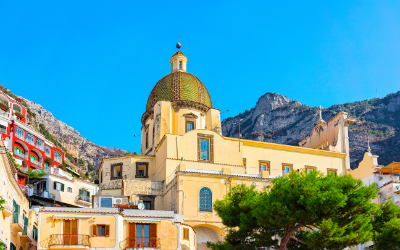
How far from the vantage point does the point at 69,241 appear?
30.2m

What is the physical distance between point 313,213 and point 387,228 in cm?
540

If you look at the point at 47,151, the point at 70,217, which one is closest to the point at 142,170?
the point at 70,217

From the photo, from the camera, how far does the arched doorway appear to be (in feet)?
128

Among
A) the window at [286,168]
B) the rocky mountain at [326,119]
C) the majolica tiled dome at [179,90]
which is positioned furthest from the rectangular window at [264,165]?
the rocky mountain at [326,119]

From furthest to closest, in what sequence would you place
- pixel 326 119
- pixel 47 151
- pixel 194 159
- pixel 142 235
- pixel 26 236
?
pixel 326 119 < pixel 47 151 < pixel 194 159 < pixel 26 236 < pixel 142 235

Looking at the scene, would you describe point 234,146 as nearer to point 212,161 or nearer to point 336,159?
point 212,161

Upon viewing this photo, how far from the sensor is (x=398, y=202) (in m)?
43.7

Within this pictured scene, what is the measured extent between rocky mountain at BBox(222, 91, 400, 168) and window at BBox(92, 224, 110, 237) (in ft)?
287

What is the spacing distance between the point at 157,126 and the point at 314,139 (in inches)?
769

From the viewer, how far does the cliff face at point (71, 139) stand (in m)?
118

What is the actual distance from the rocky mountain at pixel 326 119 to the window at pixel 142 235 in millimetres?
85273

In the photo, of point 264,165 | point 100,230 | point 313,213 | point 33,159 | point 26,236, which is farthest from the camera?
point 33,159

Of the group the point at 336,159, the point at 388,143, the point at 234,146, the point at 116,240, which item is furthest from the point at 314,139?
the point at 388,143

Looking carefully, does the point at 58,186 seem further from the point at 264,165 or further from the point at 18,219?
the point at 18,219
